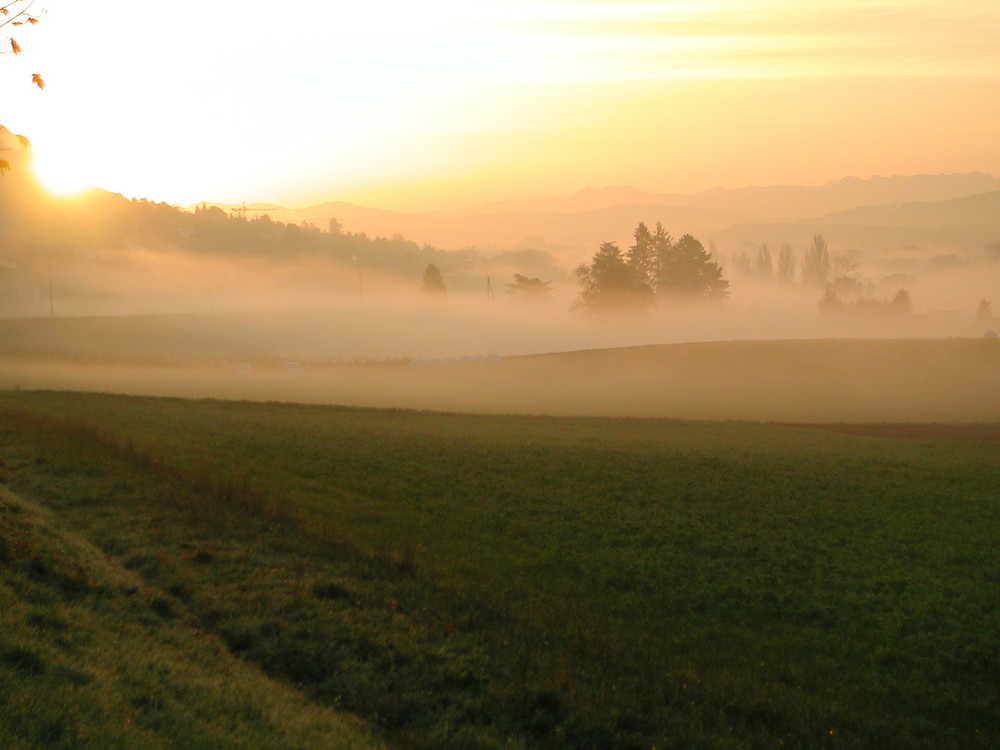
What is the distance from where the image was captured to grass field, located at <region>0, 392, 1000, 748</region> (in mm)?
8938

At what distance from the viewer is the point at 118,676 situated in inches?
280

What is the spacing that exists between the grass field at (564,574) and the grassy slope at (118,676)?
0.58 m

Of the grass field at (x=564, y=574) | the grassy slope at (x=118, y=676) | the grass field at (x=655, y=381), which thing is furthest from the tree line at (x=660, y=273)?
the grassy slope at (x=118, y=676)

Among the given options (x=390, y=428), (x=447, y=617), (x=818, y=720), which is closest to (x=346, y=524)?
(x=447, y=617)

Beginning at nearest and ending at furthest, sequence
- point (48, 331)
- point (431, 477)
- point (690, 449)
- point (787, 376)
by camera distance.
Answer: point (431, 477) < point (690, 449) < point (787, 376) < point (48, 331)

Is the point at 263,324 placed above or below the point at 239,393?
above

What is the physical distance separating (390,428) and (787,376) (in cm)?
4254

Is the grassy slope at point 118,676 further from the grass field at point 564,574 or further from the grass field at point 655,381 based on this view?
the grass field at point 655,381

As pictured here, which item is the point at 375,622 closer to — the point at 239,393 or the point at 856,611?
the point at 856,611

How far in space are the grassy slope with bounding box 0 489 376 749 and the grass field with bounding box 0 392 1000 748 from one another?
0.58m

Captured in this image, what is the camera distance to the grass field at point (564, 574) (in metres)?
8.94

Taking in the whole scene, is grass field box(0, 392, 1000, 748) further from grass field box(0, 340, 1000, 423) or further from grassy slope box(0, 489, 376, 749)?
grass field box(0, 340, 1000, 423)

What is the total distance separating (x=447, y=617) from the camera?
10867 millimetres

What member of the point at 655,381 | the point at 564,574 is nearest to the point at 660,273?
the point at 655,381
